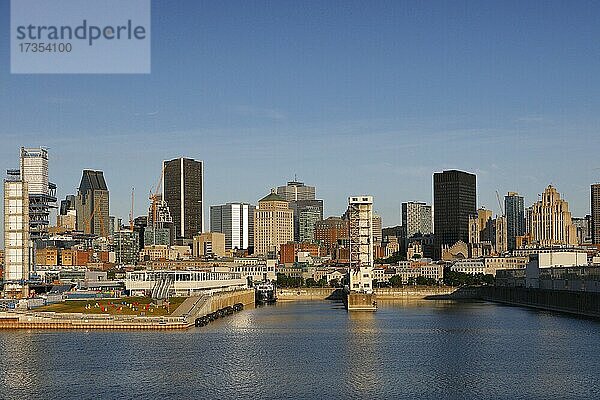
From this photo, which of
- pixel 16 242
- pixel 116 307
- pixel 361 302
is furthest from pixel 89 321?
pixel 16 242

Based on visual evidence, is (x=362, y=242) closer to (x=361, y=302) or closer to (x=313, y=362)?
(x=361, y=302)

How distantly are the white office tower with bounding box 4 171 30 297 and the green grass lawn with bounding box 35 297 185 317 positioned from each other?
34525 millimetres

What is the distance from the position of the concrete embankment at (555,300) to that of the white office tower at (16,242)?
277 ft

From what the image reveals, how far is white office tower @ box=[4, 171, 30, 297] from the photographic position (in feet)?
603

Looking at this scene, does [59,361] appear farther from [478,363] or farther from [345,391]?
[478,363]

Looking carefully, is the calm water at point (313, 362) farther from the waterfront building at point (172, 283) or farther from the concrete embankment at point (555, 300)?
the waterfront building at point (172, 283)

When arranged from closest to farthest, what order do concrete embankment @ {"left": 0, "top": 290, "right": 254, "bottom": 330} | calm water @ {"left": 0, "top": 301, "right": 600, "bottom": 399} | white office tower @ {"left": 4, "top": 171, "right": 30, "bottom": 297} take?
calm water @ {"left": 0, "top": 301, "right": 600, "bottom": 399}
concrete embankment @ {"left": 0, "top": 290, "right": 254, "bottom": 330}
white office tower @ {"left": 4, "top": 171, "right": 30, "bottom": 297}

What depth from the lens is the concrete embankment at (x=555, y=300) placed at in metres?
134

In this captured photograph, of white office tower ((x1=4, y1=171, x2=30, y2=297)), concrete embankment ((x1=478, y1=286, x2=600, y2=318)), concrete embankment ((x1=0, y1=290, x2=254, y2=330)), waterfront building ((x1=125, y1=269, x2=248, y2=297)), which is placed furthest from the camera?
white office tower ((x1=4, y1=171, x2=30, y2=297))

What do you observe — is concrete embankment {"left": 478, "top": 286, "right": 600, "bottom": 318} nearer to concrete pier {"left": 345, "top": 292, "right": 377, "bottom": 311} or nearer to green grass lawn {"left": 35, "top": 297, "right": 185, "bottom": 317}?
concrete pier {"left": 345, "top": 292, "right": 377, "bottom": 311}

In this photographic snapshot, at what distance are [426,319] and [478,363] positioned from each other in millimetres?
54310

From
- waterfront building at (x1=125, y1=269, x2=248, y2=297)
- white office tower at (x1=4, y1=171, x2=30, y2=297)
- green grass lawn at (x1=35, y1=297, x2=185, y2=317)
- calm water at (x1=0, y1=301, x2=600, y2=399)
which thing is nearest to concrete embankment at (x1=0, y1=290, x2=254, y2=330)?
calm water at (x1=0, y1=301, x2=600, y2=399)

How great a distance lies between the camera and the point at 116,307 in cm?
13275

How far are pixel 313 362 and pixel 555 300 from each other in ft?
261
